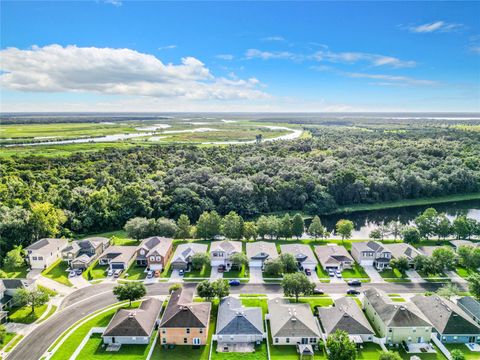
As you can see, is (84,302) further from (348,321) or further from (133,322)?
(348,321)

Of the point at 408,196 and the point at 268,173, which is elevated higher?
the point at 268,173

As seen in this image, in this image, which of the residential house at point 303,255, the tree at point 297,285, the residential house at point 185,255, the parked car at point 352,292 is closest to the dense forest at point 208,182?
the residential house at point 185,255

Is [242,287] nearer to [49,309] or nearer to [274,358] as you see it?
[274,358]

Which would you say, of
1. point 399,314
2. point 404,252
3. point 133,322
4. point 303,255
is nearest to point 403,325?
point 399,314

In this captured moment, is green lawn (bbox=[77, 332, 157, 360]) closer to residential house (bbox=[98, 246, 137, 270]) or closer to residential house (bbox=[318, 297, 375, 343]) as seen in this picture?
residential house (bbox=[98, 246, 137, 270])

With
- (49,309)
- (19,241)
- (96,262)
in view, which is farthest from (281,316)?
(19,241)

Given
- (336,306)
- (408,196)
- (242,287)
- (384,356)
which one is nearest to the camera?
(384,356)

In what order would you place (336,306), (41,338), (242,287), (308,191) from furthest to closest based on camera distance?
1. (308,191)
2. (242,287)
3. (336,306)
4. (41,338)

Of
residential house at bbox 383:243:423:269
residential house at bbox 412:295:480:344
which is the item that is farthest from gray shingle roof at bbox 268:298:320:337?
residential house at bbox 383:243:423:269
